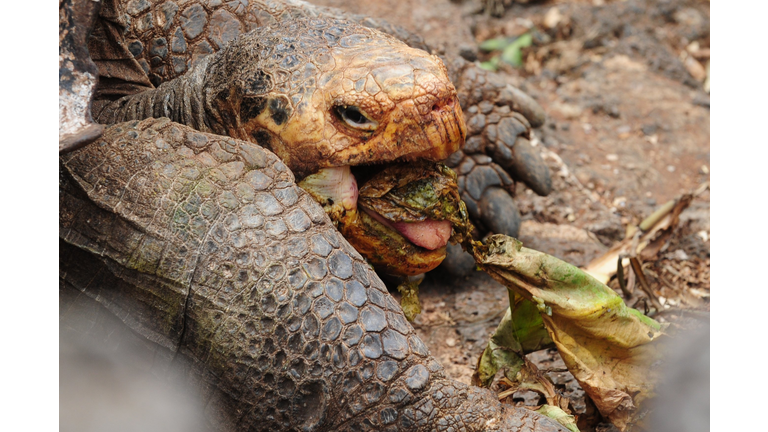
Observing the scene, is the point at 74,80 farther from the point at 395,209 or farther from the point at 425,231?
the point at 425,231

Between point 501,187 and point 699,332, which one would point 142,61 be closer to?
point 501,187

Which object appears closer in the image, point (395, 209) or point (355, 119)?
point (355, 119)

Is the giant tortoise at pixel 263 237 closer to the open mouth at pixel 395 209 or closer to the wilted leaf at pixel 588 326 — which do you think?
the open mouth at pixel 395 209

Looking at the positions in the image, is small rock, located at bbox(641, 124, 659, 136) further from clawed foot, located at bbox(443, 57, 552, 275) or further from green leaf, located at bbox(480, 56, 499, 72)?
clawed foot, located at bbox(443, 57, 552, 275)

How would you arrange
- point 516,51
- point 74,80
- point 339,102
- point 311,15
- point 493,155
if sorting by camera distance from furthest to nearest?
point 516,51, point 493,155, point 311,15, point 339,102, point 74,80

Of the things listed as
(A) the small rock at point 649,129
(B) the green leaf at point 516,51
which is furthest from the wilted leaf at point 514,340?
(B) the green leaf at point 516,51

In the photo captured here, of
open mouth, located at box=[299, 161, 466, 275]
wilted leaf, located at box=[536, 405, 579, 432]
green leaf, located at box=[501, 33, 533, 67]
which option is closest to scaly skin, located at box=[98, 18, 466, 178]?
open mouth, located at box=[299, 161, 466, 275]

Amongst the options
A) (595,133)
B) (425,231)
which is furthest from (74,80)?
(595,133)
